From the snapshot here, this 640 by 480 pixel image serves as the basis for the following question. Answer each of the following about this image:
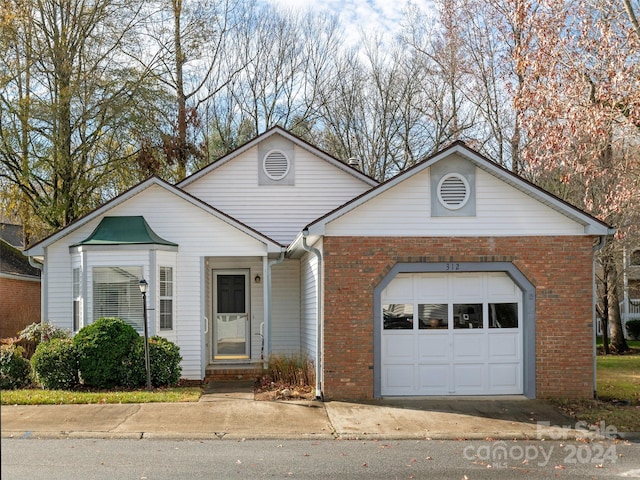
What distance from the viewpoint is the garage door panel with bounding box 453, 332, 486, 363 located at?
42.8ft

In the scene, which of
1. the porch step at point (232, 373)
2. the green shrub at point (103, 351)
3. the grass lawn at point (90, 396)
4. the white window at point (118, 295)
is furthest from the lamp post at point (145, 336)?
the porch step at point (232, 373)

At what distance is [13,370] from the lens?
13.9 meters

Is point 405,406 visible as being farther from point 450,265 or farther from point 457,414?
point 450,265

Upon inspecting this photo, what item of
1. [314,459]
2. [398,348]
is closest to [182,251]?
[398,348]

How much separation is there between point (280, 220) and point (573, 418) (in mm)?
9191

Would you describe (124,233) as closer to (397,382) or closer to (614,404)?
(397,382)

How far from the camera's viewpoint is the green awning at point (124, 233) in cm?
1479

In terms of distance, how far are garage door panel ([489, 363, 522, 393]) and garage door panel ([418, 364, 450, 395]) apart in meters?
0.86

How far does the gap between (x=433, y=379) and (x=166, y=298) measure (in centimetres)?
615

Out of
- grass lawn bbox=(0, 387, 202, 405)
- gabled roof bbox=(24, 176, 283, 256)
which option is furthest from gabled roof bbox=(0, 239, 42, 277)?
grass lawn bbox=(0, 387, 202, 405)

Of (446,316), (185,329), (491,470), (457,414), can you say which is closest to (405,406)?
(457,414)

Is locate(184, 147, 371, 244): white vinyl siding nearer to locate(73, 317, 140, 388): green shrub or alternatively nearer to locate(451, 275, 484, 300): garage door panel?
locate(73, 317, 140, 388): green shrub

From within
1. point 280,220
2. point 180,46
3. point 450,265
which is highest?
point 180,46

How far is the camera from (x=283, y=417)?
11.3 metres
